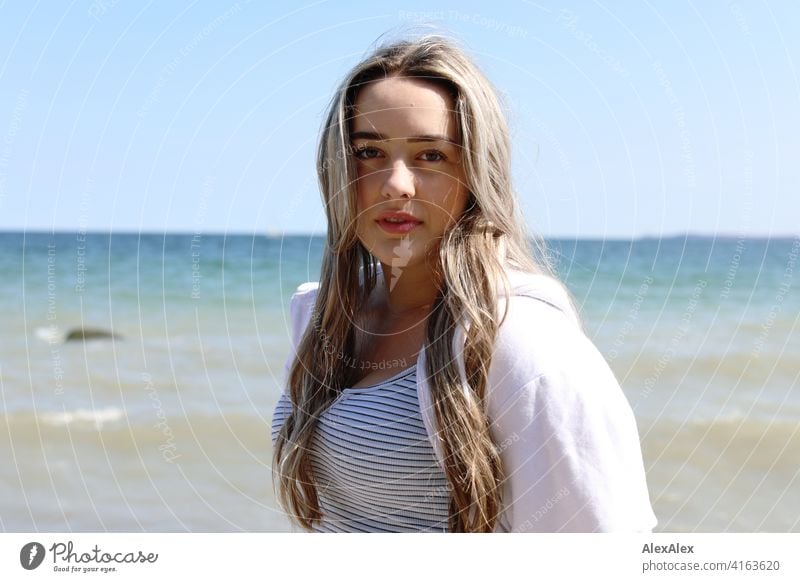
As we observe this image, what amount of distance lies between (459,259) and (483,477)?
577 mm

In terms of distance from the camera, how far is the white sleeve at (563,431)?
2061 millimetres

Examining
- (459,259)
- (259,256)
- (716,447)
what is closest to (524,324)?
(459,259)

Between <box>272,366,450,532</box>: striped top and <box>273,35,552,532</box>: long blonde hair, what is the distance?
0.06 m

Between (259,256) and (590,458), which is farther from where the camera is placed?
(259,256)

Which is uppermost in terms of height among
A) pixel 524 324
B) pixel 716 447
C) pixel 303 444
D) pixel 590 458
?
pixel 524 324

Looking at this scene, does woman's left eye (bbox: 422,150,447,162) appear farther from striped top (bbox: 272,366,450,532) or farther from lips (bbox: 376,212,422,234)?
striped top (bbox: 272,366,450,532)

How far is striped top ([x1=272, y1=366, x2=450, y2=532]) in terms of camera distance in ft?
7.56

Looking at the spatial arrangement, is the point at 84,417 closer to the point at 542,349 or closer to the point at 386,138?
the point at 386,138

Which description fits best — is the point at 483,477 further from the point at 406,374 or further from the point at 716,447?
the point at 716,447

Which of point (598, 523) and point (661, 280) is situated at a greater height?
point (598, 523)

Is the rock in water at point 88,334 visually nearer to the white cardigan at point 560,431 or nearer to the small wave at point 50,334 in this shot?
the small wave at point 50,334

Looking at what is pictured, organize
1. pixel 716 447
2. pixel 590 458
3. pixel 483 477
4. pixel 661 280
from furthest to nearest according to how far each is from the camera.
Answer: pixel 661 280
pixel 716 447
pixel 483 477
pixel 590 458

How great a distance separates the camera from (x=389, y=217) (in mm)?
2482

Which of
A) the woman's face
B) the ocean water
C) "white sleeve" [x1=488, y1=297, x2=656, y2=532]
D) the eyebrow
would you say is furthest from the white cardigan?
the ocean water
